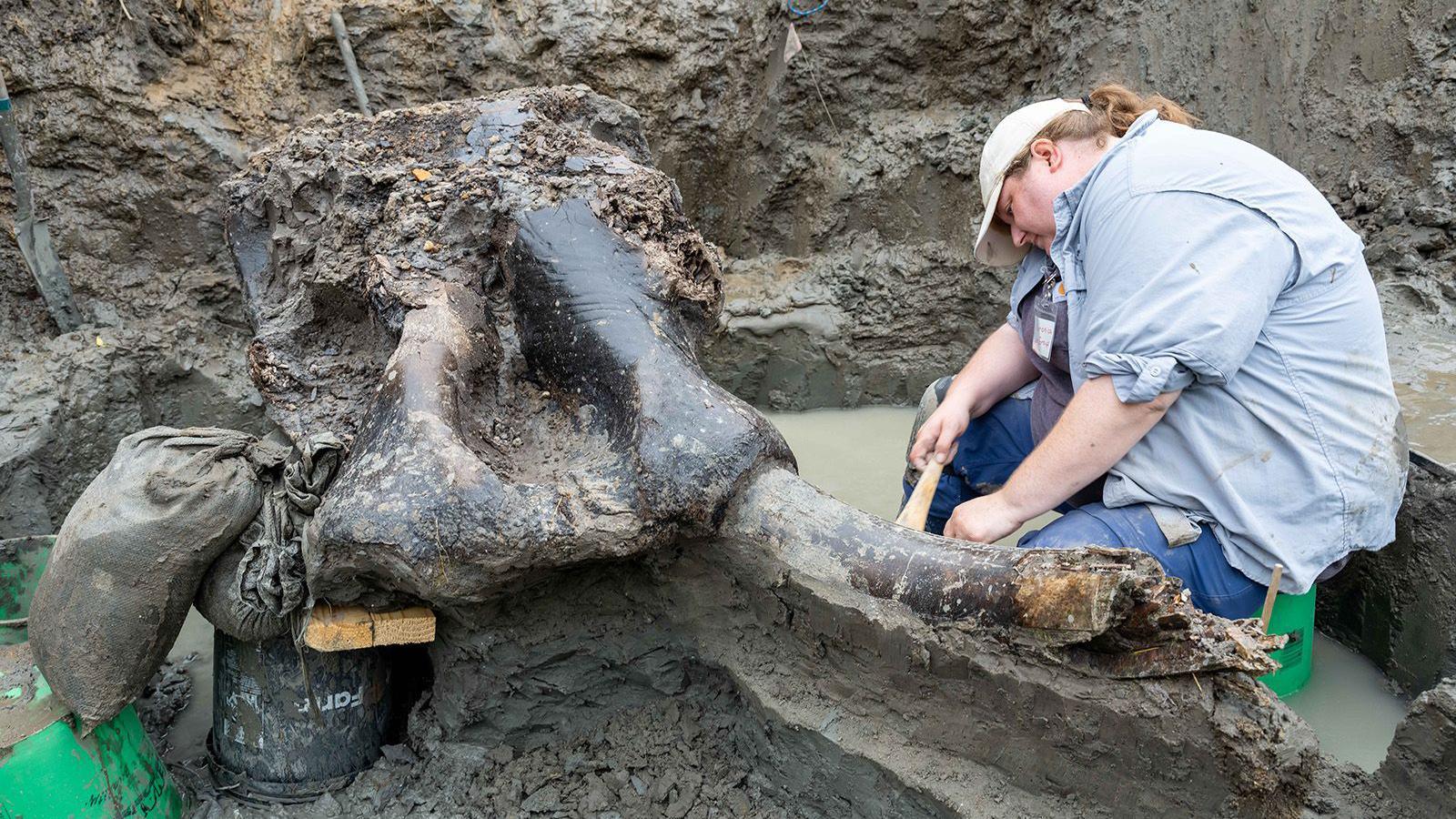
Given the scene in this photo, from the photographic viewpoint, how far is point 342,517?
1.66m

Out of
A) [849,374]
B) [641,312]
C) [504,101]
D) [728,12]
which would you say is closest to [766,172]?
[728,12]

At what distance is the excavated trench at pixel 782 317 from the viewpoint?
157 centimetres

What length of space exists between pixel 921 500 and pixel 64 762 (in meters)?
1.80

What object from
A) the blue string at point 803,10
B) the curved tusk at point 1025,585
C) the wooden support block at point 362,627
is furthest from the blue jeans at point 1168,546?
the blue string at point 803,10

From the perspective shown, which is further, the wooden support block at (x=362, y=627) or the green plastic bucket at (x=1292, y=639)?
the green plastic bucket at (x=1292, y=639)

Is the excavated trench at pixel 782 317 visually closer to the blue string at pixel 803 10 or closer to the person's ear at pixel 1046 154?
the blue string at pixel 803 10

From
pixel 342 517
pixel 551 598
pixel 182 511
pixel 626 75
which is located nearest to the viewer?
pixel 342 517

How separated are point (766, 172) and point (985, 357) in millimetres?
2235

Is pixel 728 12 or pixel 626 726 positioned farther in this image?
pixel 728 12

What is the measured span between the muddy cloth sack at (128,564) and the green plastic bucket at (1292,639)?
6.83 ft

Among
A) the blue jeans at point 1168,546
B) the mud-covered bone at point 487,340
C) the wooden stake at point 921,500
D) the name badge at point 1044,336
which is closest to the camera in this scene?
the mud-covered bone at point 487,340

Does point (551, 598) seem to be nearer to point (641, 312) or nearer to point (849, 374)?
point (641, 312)

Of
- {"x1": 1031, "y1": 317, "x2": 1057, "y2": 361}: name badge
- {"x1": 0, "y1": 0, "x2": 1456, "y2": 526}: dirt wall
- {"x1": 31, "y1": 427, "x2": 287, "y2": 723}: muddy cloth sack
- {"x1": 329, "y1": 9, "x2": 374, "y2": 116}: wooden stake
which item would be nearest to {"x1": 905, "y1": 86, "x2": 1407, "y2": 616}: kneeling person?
{"x1": 1031, "y1": 317, "x2": 1057, "y2": 361}: name badge

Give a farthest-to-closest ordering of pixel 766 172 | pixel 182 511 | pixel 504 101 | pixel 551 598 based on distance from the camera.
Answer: pixel 766 172
pixel 504 101
pixel 551 598
pixel 182 511
